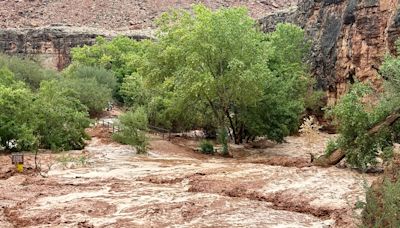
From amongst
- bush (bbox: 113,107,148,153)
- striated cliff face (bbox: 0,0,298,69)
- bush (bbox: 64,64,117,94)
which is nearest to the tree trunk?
bush (bbox: 113,107,148,153)

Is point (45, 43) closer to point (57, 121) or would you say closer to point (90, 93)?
point (90, 93)

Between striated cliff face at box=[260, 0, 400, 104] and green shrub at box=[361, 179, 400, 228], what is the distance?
2286cm

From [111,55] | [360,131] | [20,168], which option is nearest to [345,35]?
[360,131]

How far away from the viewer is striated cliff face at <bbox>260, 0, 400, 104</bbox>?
35875 mm

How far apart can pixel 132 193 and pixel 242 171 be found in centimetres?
590

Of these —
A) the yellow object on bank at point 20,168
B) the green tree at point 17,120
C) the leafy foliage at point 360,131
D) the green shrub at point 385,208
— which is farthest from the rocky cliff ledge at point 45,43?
the green shrub at point 385,208

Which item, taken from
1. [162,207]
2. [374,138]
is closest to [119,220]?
[162,207]

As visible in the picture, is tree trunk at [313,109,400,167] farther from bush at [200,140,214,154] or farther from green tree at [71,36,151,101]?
green tree at [71,36,151,101]

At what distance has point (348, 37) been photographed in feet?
134

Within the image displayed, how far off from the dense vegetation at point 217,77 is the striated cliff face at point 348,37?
5257mm

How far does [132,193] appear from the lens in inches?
643

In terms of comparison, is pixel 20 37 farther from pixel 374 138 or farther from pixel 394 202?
pixel 394 202

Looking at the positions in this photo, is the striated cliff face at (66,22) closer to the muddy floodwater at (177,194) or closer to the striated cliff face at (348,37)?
the striated cliff face at (348,37)

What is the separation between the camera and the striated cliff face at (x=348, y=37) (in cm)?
3588
